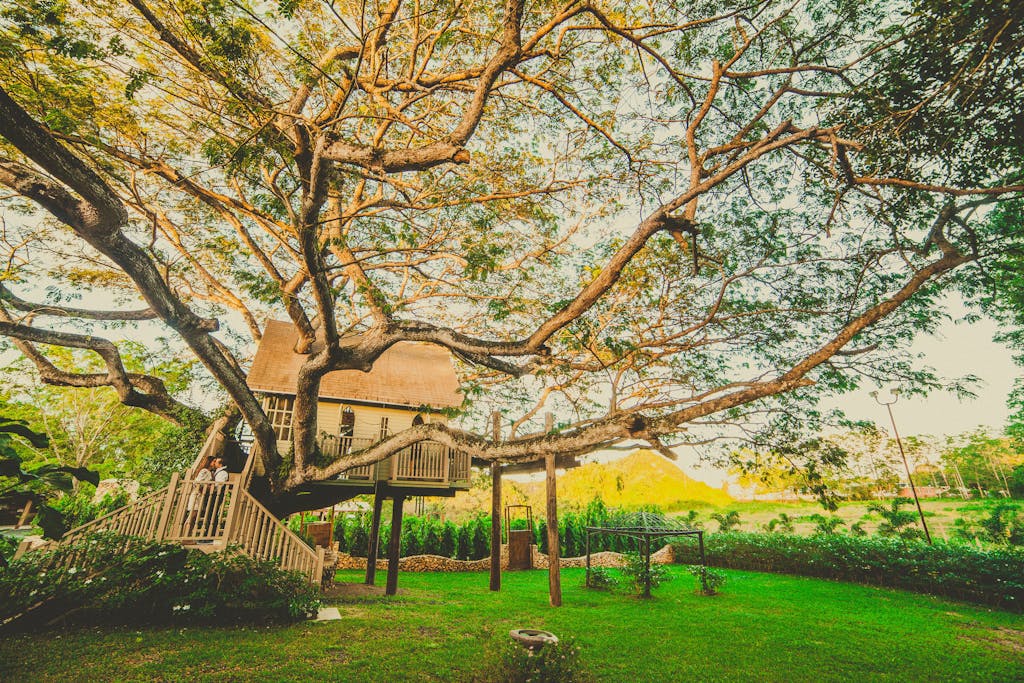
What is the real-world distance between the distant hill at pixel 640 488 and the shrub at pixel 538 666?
62.3 ft

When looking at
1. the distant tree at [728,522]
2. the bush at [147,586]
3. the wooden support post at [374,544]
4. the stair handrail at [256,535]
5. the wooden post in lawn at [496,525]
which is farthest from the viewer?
the distant tree at [728,522]

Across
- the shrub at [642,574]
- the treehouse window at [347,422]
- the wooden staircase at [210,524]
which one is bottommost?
the shrub at [642,574]

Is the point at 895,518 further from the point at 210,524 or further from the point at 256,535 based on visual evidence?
the point at 210,524

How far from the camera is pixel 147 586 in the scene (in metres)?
5.99

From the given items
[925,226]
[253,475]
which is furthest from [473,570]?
[925,226]

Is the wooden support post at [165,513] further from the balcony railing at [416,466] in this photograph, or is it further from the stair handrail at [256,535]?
the balcony railing at [416,466]

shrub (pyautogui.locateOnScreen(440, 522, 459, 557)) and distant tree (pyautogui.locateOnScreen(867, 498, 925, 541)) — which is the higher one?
distant tree (pyautogui.locateOnScreen(867, 498, 925, 541))

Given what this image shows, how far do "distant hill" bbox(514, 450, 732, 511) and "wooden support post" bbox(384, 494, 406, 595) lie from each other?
13.1m

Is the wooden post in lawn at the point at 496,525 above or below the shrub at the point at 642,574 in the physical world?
above

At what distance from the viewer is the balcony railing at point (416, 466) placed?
10961 mm

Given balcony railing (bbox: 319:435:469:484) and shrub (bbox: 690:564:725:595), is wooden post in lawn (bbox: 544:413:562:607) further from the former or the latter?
shrub (bbox: 690:564:725:595)

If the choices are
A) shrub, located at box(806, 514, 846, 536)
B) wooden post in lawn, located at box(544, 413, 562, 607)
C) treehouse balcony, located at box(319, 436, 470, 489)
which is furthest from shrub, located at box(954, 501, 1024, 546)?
treehouse balcony, located at box(319, 436, 470, 489)

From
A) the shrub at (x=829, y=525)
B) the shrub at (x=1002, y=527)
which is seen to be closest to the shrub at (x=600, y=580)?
the shrub at (x=829, y=525)

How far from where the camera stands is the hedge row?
8.16 metres
